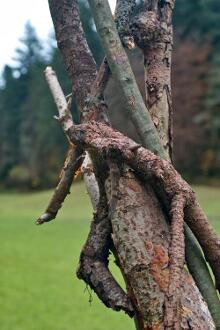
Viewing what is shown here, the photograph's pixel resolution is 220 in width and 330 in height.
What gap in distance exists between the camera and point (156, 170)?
124 cm

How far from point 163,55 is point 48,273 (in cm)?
885

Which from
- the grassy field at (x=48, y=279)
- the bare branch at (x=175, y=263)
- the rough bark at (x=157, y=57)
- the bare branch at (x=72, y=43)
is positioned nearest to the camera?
the bare branch at (x=175, y=263)

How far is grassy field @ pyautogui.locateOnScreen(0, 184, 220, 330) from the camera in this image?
6.65 meters

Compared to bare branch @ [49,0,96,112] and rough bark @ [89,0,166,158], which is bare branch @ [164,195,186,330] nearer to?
rough bark @ [89,0,166,158]

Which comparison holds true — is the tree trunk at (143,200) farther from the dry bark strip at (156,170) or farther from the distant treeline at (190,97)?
the distant treeline at (190,97)

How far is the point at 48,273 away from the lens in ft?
32.8

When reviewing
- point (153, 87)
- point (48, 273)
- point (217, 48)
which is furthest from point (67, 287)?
point (217, 48)

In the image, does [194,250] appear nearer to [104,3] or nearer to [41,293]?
[104,3]

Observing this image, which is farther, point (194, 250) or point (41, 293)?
point (41, 293)

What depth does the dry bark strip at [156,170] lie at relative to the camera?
124 cm

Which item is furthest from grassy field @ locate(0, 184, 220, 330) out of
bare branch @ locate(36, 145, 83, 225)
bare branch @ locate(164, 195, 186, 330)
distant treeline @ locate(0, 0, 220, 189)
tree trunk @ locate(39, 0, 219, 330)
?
distant treeline @ locate(0, 0, 220, 189)

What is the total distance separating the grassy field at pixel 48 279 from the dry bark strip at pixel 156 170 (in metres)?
0.36

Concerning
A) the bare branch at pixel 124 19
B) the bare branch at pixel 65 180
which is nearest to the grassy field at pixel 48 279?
the bare branch at pixel 65 180

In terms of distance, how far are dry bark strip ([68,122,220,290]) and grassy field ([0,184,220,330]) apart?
36cm
